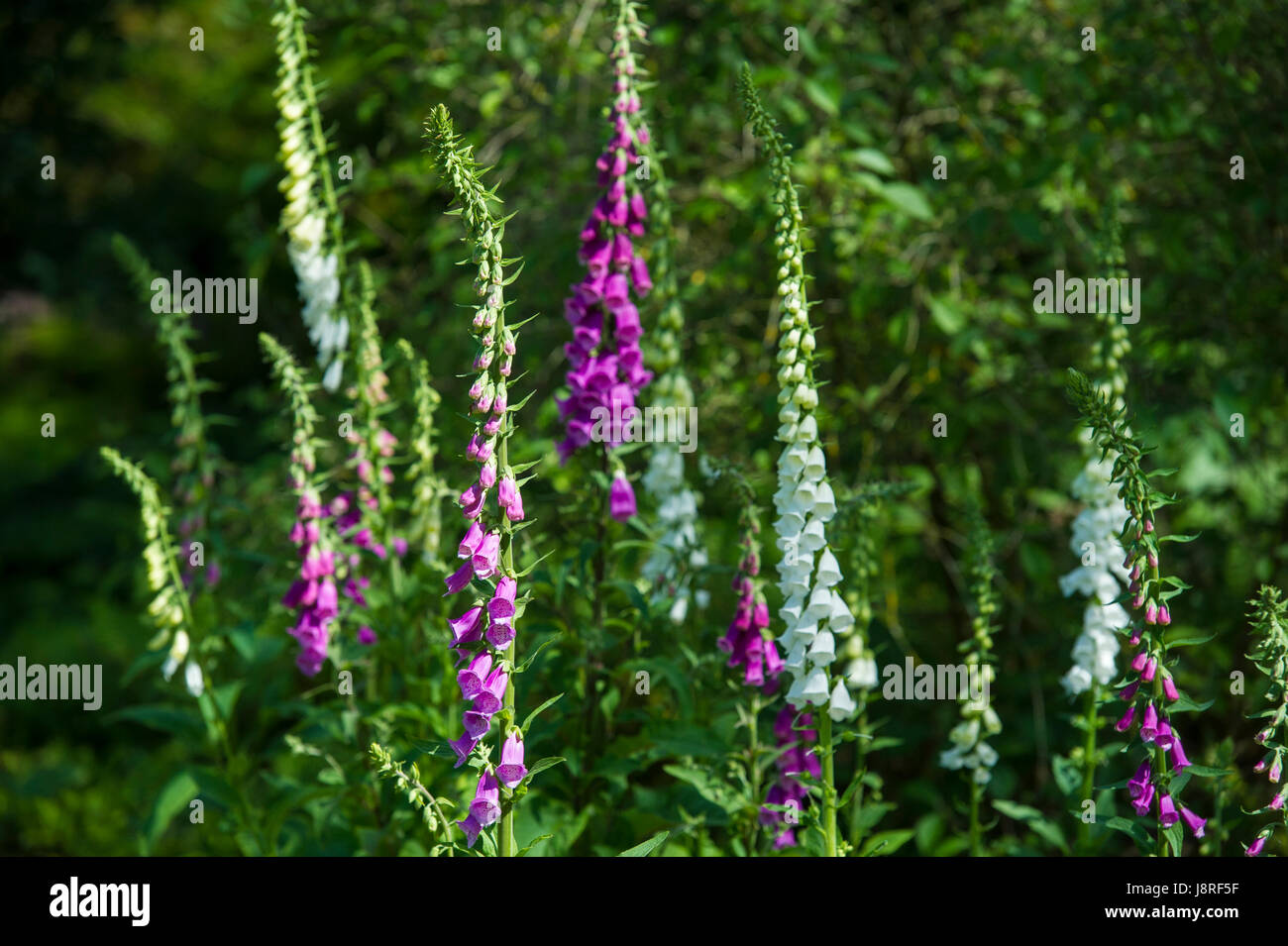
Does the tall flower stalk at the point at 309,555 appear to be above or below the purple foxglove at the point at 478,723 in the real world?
above

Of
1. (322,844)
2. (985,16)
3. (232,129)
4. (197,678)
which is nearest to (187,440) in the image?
(197,678)

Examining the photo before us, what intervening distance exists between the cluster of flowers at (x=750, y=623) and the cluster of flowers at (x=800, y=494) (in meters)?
0.18

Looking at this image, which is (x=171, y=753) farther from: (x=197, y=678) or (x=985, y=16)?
(x=985, y=16)

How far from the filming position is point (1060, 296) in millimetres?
4613

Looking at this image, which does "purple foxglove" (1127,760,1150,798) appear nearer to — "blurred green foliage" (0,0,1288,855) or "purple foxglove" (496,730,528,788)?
"blurred green foliage" (0,0,1288,855)

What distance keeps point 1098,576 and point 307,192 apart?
8.29ft

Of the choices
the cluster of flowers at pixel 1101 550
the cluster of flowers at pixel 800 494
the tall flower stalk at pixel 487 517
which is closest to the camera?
the tall flower stalk at pixel 487 517

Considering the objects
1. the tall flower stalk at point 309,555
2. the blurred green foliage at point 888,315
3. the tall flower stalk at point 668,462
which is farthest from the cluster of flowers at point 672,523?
the tall flower stalk at point 309,555

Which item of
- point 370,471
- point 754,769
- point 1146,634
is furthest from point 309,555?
point 1146,634

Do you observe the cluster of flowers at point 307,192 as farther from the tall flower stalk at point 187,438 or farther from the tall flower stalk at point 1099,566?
the tall flower stalk at point 1099,566

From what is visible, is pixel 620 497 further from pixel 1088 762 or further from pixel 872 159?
pixel 872 159

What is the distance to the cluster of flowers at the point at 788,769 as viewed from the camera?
3.10 m

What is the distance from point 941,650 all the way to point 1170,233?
2.14 meters

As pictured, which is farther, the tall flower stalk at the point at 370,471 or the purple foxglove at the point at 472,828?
the tall flower stalk at the point at 370,471
